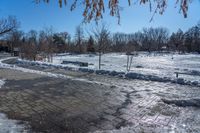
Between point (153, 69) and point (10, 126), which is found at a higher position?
point (10, 126)

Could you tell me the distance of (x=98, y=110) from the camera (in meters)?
6.69

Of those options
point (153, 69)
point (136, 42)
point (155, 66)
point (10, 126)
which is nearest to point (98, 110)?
point (10, 126)

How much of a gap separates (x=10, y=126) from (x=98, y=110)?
2527 mm

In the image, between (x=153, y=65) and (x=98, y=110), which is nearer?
Answer: (x=98, y=110)

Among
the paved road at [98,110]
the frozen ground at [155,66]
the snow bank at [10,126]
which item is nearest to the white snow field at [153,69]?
the frozen ground at [155,66]

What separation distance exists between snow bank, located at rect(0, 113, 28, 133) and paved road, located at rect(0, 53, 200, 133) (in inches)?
9.1

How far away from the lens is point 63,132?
5016 millimetres

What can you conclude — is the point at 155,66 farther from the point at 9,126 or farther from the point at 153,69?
the point at 9,126

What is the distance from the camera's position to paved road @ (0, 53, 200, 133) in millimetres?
5410

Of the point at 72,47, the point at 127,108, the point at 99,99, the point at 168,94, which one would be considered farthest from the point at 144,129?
the point at 72,47

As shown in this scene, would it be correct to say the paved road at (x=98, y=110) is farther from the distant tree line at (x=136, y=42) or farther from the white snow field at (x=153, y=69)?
the distant tree line at (x=136, y=42)

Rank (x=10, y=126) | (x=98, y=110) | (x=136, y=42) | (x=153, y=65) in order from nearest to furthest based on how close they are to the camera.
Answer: (x=10, y=126) < (x=98, y=110) < (x=153, y=65) < (x=136, y=42)

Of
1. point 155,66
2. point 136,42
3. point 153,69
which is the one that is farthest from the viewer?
point 136,42

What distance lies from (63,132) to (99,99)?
3189 millimetres
